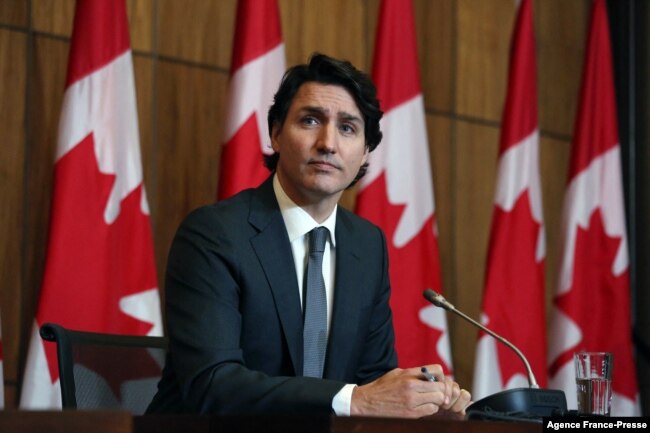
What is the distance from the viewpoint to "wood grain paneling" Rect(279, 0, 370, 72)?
513 centimetres

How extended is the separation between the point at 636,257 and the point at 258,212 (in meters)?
4.07

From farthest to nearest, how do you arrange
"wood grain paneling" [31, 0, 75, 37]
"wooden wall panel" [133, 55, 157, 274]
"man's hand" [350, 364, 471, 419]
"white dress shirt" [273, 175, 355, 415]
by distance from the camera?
"wooden wall panel" [133, 55, 157, 274]
"wood grain paneling" [31, 0, 75, 37]
"white dress shirt" [273, 175, 355, 415]
"man's hand" [350, 364, 471, 419]

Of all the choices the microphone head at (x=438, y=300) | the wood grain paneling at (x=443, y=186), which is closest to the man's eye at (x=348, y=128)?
the microphone head at (x=438, y=300)

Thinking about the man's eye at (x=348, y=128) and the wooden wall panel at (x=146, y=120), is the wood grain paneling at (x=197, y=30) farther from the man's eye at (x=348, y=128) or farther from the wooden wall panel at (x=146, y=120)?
the man's eye at (x=348, y=128)

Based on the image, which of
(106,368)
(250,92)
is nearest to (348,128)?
(106,368)

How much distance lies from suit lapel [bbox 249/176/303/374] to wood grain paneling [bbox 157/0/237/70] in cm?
204

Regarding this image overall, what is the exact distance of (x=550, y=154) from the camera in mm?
6340

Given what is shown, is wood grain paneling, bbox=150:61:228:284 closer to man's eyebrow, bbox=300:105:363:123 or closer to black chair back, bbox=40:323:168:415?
black chair back, bbox=40:323:168:415

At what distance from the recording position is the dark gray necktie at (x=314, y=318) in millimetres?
2760

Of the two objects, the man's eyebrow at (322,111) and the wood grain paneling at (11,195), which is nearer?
the man's eyebrow at (322,111)

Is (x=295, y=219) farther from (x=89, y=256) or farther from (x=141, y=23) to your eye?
(x=141, y=23)

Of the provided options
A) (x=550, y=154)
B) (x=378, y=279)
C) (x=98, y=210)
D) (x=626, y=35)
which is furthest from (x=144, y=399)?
(x=626, y=35)

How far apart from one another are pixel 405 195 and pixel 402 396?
2842mm

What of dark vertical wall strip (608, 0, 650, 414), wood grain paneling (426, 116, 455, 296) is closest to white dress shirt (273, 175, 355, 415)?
wood grain paneling (426, 116, 455, 296)
